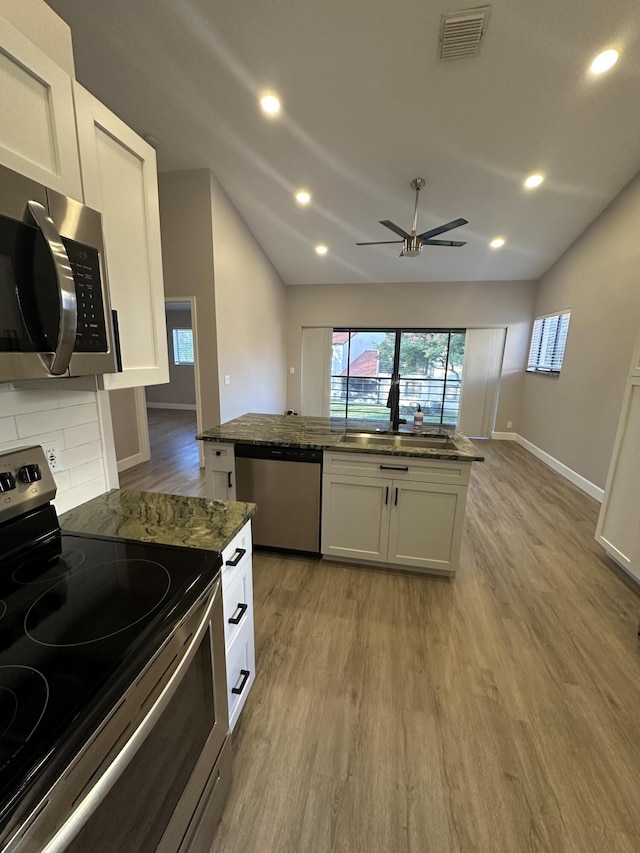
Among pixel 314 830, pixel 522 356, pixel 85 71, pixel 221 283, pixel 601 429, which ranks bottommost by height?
pixel 314 830

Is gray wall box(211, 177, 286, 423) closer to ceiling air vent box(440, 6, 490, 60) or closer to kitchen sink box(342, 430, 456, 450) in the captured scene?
kitchen sink box(342, 430, 456, 450)

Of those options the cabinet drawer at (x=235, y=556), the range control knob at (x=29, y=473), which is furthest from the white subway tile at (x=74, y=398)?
the cabinet drawer at (x=235, y=556)

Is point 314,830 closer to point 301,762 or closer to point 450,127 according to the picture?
point 301,762

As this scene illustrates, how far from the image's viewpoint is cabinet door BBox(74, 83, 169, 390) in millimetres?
987

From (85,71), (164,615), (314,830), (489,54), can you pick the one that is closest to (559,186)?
(489,54)

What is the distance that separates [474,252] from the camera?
495cm

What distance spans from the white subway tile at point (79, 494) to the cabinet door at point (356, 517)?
1.30 m

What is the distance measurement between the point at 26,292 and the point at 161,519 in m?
0.78

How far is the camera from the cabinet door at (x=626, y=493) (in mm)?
2268

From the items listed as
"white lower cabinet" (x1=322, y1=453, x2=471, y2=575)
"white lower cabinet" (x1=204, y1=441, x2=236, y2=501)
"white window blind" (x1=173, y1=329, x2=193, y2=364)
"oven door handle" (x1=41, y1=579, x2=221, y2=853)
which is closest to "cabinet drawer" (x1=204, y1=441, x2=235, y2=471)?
"white lower cabinet" (x1=204, y1=441, x2=236, y2=501)

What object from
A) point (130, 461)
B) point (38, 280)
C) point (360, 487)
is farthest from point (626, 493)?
point (130, 461)

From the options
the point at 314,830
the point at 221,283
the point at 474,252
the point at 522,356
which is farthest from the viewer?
the point at 522,356

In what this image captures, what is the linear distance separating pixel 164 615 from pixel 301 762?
1.03 m

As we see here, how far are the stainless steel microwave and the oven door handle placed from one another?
0.74 meters
